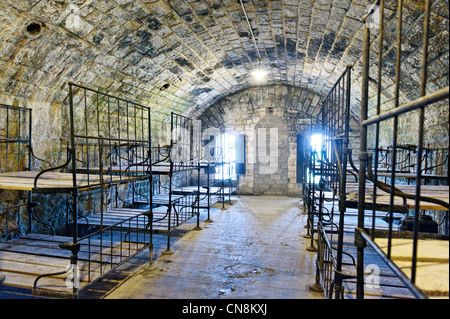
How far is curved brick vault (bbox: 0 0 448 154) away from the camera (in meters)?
3.56

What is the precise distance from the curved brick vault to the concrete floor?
2778mm

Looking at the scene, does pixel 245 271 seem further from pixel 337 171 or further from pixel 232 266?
pixel 337 171

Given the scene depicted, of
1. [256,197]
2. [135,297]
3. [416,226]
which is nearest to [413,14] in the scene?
[416,226]

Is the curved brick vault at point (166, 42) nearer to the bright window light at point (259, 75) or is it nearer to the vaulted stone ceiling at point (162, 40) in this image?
the vaulted stone ceiling at point (162, 40)

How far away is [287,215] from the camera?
686 cm

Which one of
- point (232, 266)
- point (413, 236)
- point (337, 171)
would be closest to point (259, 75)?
point (337, 171)

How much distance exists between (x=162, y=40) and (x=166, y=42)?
11 centimetres

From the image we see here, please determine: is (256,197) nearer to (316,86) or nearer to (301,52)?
(316,86)

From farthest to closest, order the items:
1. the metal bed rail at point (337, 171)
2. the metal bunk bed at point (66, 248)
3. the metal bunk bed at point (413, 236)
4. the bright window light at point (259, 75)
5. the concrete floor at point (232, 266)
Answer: the bright window light at point (259, 75) < the concrete floor at point (232, 266) < the metal bunk bed at point (66, 248) < the metal bed rail at point (337, 171) < the metal bunk bed at point (413, 236)

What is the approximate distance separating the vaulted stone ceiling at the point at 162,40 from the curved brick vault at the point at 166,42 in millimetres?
14

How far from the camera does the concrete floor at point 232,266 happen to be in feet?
10.3

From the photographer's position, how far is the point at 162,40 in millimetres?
5062

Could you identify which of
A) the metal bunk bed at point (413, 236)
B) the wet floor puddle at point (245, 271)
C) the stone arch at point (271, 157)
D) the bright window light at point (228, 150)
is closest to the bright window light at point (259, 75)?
the stone arch at point (271, 157)

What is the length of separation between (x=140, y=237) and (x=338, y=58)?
4.65 metres
